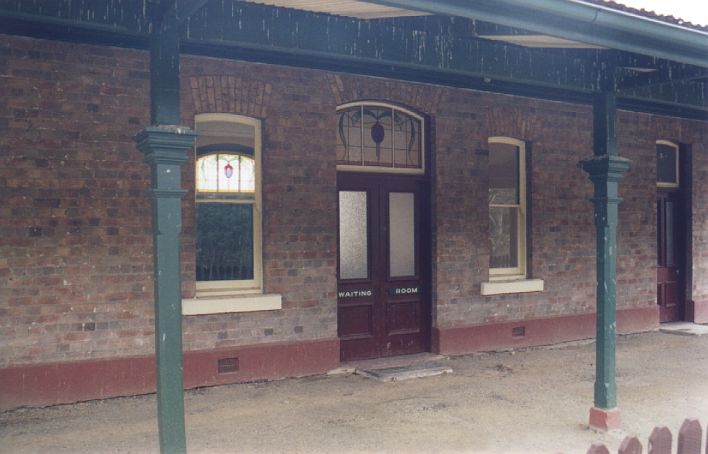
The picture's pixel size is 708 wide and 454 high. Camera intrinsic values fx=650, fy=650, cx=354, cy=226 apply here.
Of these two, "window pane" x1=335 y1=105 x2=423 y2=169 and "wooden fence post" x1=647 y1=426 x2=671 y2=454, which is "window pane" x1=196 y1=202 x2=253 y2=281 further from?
"wooden fence post" x1=647 y1=426 x2=671 y2=454

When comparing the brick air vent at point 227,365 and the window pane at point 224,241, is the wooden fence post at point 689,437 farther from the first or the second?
the window pane at point 224,241

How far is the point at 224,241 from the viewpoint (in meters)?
7.16

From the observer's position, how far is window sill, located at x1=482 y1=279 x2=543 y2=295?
28.3 ft

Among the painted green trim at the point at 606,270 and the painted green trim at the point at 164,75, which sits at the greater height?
A: the painted green trim at the point at 164,75

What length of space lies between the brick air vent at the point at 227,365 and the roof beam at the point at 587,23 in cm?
440

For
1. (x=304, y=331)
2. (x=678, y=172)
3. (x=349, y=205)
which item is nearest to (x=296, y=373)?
(x=304, y=331)

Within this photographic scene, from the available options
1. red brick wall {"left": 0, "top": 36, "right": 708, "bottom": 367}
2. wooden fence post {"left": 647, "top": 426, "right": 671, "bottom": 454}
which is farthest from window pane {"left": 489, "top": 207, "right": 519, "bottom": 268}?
wooden fence post {"left": 647, "top": 426, "right": 671, "bottom": 454}

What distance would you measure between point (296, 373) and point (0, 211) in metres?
3.41

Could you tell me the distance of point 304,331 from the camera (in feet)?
24.1

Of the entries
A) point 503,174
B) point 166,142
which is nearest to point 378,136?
point 503,174

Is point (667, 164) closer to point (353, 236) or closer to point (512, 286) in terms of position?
point (512, 286)

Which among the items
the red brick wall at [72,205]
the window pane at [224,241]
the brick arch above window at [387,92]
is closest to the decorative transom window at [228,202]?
the window pane at [224,241]

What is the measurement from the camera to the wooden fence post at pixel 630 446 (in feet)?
9.39

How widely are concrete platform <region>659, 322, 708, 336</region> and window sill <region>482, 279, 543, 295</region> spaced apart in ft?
9.14
